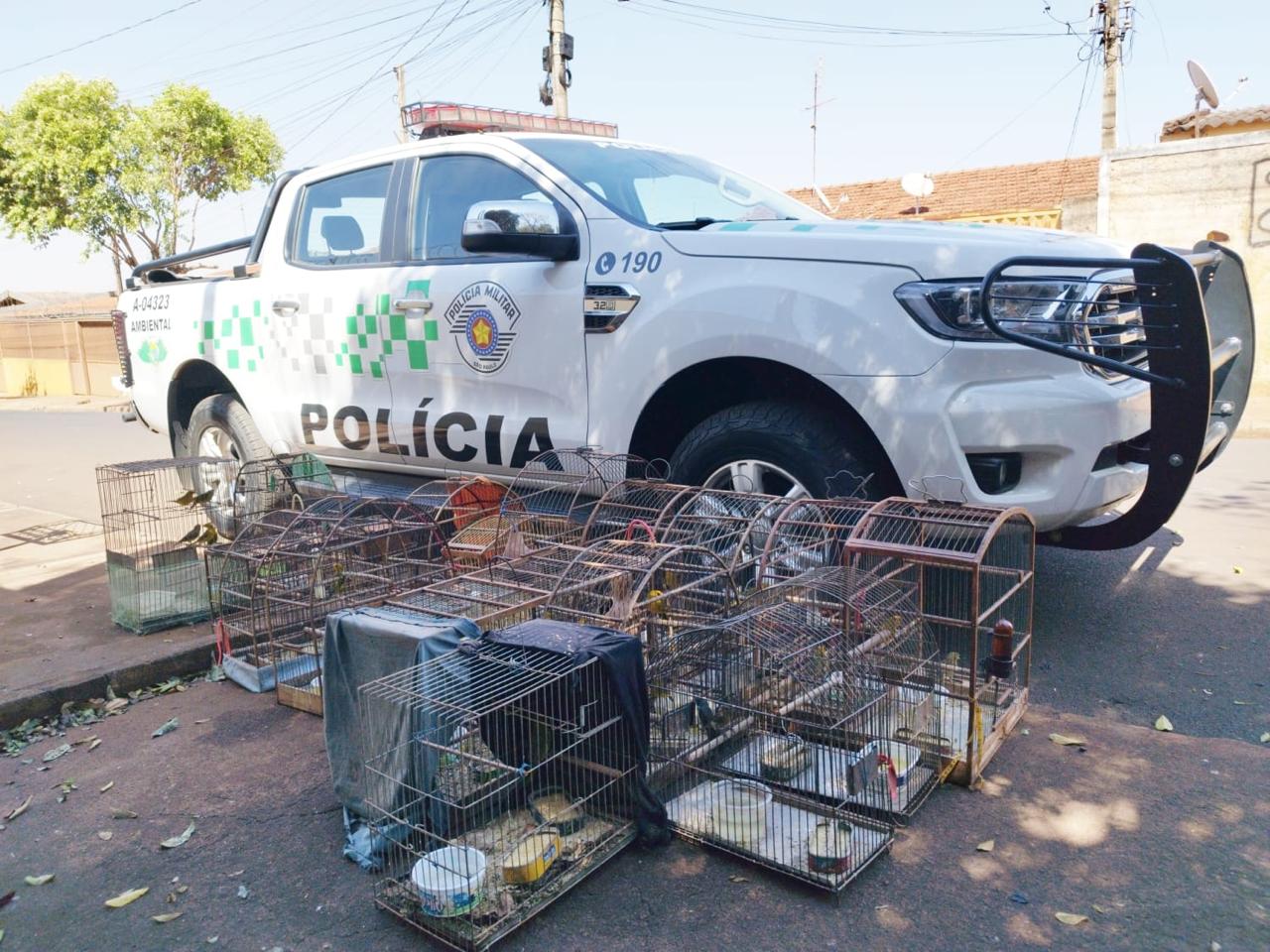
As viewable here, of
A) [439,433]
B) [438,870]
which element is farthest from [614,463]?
[438,870]

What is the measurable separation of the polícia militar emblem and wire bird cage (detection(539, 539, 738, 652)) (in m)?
1.48

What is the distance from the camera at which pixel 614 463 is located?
4.88 metres

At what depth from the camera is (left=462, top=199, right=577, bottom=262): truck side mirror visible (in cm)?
465

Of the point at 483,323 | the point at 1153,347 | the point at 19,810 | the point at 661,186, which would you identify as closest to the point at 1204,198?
the point at 661,186

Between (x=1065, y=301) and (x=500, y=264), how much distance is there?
271 centimetres

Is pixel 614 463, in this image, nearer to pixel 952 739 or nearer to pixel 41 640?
pixel 952 739

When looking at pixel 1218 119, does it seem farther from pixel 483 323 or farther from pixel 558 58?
pixel 483 323

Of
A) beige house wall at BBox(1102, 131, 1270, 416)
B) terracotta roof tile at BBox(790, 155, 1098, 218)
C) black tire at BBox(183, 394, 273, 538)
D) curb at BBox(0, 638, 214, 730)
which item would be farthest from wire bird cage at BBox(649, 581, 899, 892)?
terracotta roof tile at BBox(790, 155, 1098, 218)

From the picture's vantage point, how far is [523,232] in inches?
185

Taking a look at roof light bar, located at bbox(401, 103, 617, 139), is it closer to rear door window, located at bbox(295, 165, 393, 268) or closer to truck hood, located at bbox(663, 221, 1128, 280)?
rear door window, located at bbox(295, 165, 393, 268)

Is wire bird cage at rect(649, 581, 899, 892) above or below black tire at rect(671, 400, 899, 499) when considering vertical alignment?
below

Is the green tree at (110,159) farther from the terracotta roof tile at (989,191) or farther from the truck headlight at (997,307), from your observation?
the truck headlight at (997,307)

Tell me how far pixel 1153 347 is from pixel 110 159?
26.1 m

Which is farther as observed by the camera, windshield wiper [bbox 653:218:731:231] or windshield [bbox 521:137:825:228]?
windshield [bbox 521:137:825:228]
